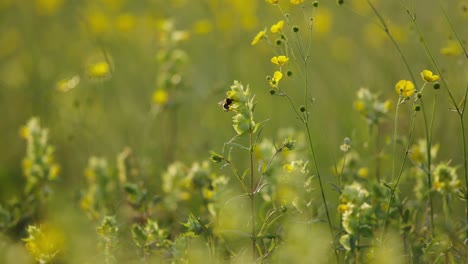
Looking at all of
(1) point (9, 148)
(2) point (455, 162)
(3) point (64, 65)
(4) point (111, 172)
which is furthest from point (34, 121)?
(3) point (64, 65)

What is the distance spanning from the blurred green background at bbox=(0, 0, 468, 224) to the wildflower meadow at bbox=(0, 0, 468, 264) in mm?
17

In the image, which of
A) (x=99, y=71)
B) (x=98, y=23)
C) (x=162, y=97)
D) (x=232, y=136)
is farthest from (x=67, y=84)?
(x=98, y=23)

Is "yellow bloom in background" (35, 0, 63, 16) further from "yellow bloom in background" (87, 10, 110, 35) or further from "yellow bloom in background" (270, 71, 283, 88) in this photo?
"yellow bloom in background" (270, 71, 283, 88)

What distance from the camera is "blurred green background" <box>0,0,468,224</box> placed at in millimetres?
3662

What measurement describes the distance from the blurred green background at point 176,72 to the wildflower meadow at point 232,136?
2 cm

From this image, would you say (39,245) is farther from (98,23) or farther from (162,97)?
(98,23)

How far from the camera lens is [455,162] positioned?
3.30 metres

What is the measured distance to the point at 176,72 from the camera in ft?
11.0

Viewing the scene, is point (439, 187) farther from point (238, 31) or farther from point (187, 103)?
point (238, 31)

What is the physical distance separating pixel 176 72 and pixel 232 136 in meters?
0.73

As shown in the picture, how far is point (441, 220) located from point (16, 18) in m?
4.59

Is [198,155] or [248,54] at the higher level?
[248,54]

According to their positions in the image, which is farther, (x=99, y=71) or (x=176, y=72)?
(x=176, y=72)

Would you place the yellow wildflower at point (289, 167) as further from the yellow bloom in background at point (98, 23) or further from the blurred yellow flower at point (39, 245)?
the yellow bloom in background at point (98, 23)
